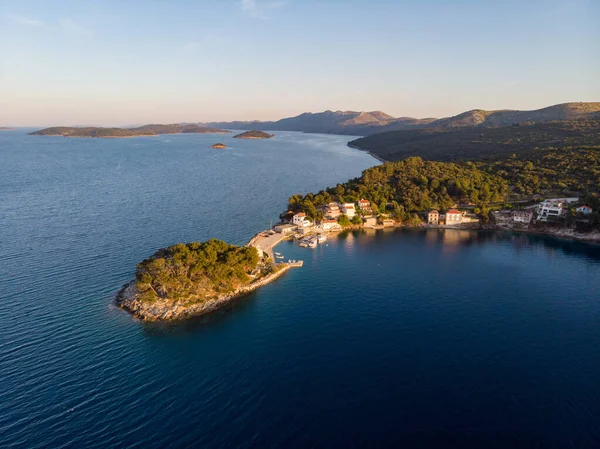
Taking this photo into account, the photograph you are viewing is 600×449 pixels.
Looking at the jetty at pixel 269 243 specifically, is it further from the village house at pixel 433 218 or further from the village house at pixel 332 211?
the village house at pixel 433 218

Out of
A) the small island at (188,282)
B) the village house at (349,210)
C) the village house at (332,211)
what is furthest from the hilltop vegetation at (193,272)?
the village house at (349,210)

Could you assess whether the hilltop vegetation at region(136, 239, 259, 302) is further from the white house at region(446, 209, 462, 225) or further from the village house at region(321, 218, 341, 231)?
the white house at region(446, 209, 462, 225)

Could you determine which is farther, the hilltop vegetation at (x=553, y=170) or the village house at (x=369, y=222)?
the hilltop vegetation at (x=553, y=170)

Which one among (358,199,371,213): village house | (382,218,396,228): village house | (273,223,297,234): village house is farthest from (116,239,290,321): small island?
(358,199,371,213): village house

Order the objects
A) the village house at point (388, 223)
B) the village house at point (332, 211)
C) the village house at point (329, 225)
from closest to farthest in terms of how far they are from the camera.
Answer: the village house at point (329, 225), the village house at point (388, 223), the village house at point (332, 211)

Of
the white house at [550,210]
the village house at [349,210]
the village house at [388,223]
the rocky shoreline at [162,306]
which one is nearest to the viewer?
the rocky shoreline at [162,306]

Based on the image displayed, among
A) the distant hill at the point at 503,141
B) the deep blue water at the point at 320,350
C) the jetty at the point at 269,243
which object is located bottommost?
the deep blue water at the point at 320,350

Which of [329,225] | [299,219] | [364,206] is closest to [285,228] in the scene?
[299,219]

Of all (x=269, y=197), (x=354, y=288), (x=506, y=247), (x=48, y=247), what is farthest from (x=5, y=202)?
(x=506, y=247)
